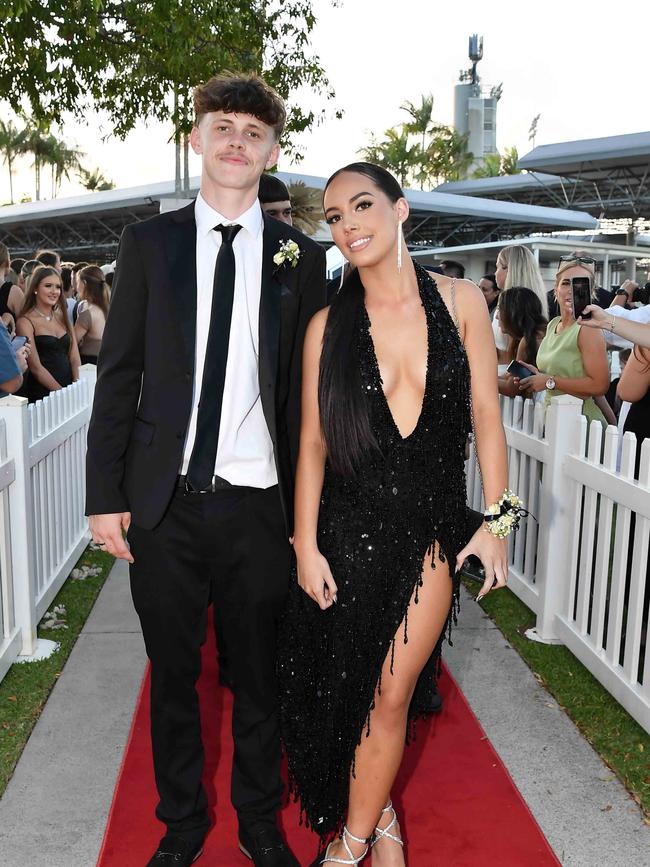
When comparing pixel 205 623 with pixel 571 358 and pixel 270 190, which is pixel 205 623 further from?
pixel 571 358

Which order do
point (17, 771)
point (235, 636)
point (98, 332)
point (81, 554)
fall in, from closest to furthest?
point (235, 636) → point (17, 771) → point (81, 554) → point (98, 332)

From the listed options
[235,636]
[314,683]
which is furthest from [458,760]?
[235,636]

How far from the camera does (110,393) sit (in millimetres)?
2705

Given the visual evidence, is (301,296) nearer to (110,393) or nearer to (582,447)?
(110,393)

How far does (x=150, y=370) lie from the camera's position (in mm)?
2721

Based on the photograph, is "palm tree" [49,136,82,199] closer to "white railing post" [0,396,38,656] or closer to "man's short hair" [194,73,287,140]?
"white railing post" [0,396,38,656]

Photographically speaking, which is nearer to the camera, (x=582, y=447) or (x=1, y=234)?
(x=582, y=447)

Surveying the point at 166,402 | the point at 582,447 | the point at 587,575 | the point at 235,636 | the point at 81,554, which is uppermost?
the point at 166,402

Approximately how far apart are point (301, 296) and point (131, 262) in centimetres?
54

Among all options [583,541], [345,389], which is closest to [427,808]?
[345,389]

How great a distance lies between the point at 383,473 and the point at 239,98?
1.22 meters

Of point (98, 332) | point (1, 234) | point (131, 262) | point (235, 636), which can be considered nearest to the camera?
point (131, 262)

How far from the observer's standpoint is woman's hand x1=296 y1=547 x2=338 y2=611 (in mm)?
2719

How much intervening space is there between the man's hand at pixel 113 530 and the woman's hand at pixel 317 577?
0.54 meters
